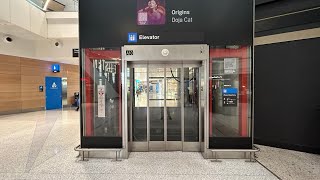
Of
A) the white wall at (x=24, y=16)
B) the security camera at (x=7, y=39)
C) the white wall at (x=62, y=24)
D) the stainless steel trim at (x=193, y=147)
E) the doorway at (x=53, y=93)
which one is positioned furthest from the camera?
the doorway at (x=53, y=93)

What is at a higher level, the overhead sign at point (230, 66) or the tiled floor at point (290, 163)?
the overhead sign at point (230, 66)

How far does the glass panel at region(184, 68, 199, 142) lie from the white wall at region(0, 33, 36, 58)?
9.60 m

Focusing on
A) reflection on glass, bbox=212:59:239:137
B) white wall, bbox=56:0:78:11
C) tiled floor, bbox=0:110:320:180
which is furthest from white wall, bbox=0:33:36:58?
reflection on glass, bbox=212:59:239:137

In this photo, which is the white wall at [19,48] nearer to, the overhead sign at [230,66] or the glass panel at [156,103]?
the glass panel at [156,103]

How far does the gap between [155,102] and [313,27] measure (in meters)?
3.84

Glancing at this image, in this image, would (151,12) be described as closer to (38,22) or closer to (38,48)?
(38,22)

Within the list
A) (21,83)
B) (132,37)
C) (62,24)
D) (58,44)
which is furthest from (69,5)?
(132,37)

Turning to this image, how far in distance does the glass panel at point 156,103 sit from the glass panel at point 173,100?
0.14 m

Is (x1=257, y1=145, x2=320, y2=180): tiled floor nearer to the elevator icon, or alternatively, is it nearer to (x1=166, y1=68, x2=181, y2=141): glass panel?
(x1=166, y1=68, x2=181, y2=141): glass panel

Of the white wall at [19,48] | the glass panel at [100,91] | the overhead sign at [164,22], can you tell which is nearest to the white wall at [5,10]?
the white wall at [19,48]

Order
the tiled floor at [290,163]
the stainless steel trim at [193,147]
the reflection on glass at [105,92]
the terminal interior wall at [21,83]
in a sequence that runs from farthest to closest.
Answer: the terminal interior wall at [21,83] < the stainless steel trim at [193,147] < the reflection on glass at [105,92] < the tiled floor at [290,163]

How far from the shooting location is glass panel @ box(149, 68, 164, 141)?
4.82m

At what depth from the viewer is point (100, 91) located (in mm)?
4426

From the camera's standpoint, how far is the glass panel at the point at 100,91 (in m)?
4.38
